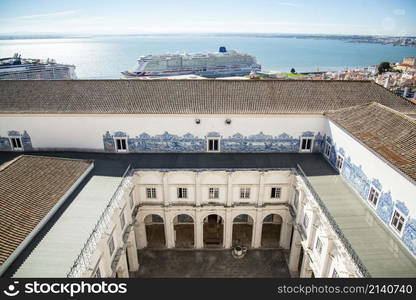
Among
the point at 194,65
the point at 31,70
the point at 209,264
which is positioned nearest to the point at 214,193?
Answer: the point at 209,264

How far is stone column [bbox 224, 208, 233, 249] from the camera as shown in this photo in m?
25.2

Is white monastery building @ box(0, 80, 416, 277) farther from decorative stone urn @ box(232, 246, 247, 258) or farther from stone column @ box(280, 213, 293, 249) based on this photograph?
decorative stone urn @ box(232, 246, 247, 258)

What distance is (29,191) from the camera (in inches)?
719

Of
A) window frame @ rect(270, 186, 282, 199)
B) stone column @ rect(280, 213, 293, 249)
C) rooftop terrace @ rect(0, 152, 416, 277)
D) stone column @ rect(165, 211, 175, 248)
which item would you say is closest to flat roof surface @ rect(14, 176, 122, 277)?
rooftop terrace @ rect(0, 152, 416, 277)

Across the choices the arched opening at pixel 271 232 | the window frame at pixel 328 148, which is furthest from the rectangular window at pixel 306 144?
the arched opening at pixel 271 232

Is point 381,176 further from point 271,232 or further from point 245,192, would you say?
point 271,232

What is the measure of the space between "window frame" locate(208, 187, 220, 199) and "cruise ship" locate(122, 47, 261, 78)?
246 feet

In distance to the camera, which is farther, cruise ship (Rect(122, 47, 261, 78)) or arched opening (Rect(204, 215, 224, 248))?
cruise ship (Rect(122, 47, 261, 78))

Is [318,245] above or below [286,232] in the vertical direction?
above

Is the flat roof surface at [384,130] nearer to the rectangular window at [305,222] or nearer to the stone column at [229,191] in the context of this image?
the rectangular window at [305,222]

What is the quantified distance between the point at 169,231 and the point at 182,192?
3.80 meters

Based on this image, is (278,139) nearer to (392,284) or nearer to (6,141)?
(392,284)

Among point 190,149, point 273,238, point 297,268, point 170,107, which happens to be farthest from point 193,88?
point 297,268

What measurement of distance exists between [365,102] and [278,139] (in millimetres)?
8145
